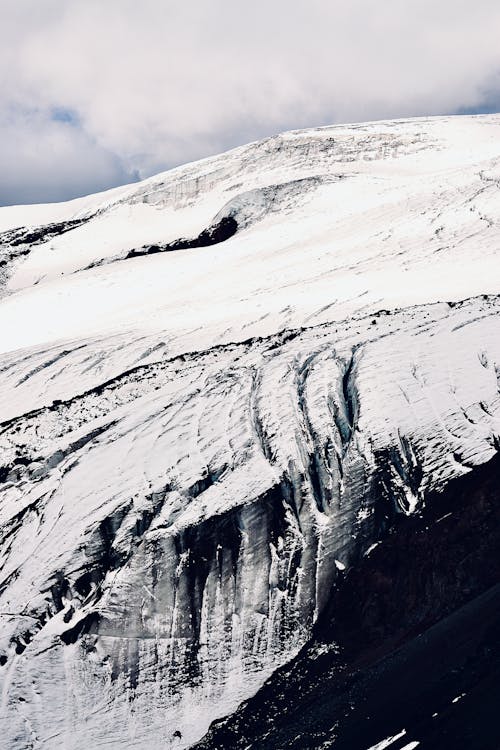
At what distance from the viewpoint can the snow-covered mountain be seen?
11195mm

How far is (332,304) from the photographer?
55.5ft

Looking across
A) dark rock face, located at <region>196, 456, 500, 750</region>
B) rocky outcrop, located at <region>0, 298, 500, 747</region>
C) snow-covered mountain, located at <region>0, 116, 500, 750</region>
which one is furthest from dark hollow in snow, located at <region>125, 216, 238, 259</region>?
dark rock face, located at <region>196, 456, 500, 750</region>

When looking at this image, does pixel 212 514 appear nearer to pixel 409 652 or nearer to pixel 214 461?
pixel 214 461

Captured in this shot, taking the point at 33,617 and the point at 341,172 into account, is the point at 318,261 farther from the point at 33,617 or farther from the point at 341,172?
the point at 33,617

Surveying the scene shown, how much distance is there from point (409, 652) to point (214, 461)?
444cm

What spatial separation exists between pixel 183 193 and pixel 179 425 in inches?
760

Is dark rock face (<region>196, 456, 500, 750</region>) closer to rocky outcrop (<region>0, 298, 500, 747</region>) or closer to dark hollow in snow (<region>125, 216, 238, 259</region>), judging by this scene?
rocky outcrop (<region>0, 298, 500, 747</region>)

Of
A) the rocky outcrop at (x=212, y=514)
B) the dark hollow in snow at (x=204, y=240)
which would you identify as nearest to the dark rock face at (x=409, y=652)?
the rocky outcrop at (x=212, y=514)

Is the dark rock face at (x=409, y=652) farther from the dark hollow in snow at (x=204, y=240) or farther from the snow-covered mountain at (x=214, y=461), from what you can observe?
the dark hollow in snow at (x=204, y=240)

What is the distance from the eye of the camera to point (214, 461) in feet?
41.6

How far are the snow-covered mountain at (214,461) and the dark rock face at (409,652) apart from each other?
313 millimetres

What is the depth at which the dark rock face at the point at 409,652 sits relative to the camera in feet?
35.3

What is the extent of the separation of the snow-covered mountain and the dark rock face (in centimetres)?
31

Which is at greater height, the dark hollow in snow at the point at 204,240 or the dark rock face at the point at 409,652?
the dark hollow in snow at the point at 204,240
